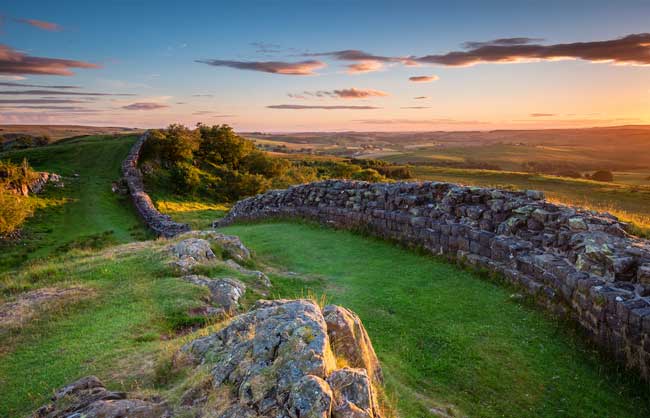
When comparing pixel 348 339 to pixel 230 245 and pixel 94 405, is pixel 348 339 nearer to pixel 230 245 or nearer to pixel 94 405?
pixel 94 405

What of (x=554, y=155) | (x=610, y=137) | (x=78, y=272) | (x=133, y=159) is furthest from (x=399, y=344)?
(x=610, y=137)

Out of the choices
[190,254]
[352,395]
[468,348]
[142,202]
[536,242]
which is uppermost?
[352,395]

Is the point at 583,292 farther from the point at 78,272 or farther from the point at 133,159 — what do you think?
the point at 133,159

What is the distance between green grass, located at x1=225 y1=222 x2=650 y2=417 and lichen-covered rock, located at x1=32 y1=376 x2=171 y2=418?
2949 millimetres

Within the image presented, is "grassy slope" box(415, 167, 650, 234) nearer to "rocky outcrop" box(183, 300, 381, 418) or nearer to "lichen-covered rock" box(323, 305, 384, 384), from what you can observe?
"lichen-covered rock" box(323, 305, 384, 384)

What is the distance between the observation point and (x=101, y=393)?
15.6ft

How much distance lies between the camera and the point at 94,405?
440 centimetres

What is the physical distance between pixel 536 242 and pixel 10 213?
28275 millimetres

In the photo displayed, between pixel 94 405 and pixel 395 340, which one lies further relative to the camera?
pixel 395 340

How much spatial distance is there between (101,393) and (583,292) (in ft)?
26.8

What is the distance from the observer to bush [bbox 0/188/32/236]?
→ 2402cm

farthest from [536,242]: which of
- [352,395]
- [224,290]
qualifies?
[352,395]

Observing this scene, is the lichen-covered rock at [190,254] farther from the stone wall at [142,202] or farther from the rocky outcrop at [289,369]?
the stone wall at [142,202]

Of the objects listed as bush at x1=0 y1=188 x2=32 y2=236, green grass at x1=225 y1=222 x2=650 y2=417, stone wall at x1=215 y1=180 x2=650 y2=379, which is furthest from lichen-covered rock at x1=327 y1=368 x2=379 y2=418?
bush at x1=0 y1=188 x2=32 y2=236
